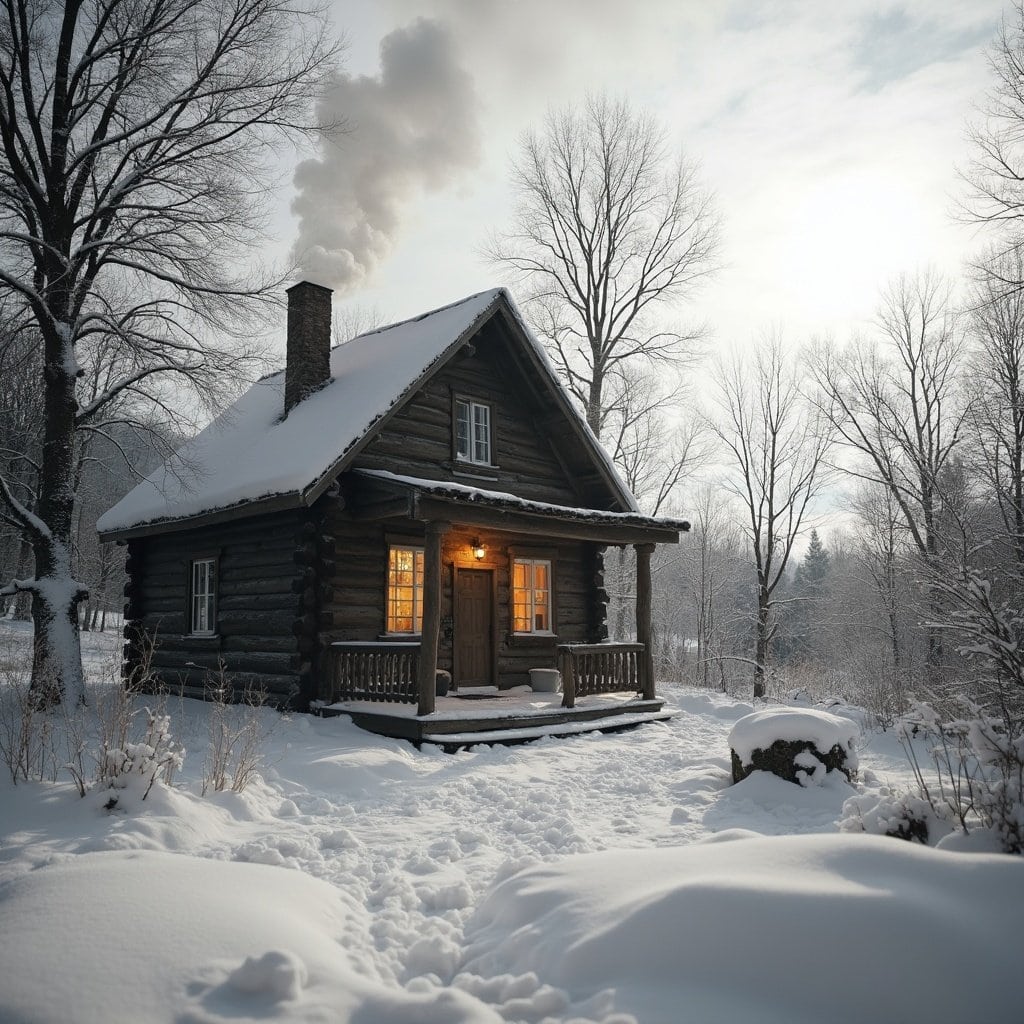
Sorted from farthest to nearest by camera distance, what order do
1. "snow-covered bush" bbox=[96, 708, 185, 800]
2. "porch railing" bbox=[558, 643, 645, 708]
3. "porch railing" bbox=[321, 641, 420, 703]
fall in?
"porch railing" bbox=[558, 643, 645, 708]
"porch railing" bbox=[321, 641, 420, 703]
"snow-covered bush" bbox=[96, 708, 185, 800]

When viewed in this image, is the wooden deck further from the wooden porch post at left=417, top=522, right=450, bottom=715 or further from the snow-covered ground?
the snow-covered ground

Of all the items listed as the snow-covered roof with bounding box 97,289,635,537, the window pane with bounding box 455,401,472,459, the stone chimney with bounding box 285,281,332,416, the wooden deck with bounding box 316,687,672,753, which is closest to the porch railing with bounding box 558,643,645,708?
the wooden deck with bounding box 316,687,672,753

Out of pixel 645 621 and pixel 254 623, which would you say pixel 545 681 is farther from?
pixel 254 623

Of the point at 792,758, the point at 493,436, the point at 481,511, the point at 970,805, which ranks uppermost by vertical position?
the point at 493,436

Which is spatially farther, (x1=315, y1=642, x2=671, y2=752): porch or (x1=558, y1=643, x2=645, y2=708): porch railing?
(x1=558, y1=643, x2=645, y2=708): porch railing

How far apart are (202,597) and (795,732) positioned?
11033mm

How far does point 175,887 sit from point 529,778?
499cm

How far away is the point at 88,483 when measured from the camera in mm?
36125

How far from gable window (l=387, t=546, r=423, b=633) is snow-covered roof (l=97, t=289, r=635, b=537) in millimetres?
2470

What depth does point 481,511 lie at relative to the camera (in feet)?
36.3

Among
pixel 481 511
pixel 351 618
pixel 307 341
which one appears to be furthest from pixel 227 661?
pixel 307 341

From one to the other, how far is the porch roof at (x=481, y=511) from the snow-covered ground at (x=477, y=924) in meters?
4.99

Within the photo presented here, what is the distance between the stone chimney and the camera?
45.5 ft

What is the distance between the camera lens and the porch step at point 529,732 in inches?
394
